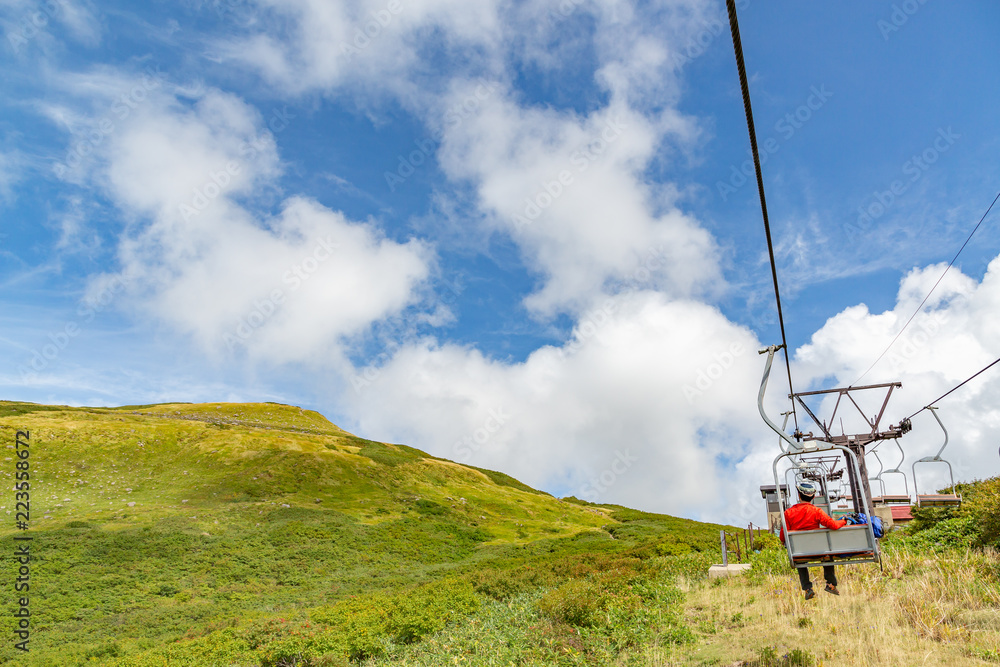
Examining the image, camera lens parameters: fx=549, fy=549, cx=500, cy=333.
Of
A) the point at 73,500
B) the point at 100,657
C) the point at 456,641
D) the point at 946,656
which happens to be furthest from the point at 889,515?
the point at 73,500

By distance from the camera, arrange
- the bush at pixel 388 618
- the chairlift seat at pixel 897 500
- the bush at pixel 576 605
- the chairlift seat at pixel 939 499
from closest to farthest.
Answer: the bush at pixel 576 605 < the bush at pixel 388 618 < the chairlift seat at pixel 939 499 < the chairlift seat at pixel 897 500

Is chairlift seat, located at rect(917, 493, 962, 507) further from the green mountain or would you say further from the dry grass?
the green mountain

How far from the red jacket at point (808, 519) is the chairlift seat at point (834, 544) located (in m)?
0.29

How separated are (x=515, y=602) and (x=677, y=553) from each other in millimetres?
12203

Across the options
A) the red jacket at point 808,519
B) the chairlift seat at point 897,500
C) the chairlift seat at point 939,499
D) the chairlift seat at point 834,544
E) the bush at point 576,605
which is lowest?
the bush at point 576,605

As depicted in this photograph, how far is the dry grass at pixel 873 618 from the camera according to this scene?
9164 mm

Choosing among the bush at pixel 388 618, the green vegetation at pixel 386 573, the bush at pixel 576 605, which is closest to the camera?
the green vegetation at pixel 386 573

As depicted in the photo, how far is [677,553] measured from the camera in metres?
29.4

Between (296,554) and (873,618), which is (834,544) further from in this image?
(296,554)

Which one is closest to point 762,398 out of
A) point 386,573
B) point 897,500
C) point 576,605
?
point 576,605

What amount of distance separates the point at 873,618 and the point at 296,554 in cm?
3980

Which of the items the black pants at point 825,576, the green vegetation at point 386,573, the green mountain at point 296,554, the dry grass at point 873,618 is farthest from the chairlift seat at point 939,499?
the black pants at point 825,576

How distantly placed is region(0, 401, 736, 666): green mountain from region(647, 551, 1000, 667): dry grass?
1.39 metres

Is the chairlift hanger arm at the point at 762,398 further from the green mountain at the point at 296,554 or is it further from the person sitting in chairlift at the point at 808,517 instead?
the green mountain at the point at 296,554
